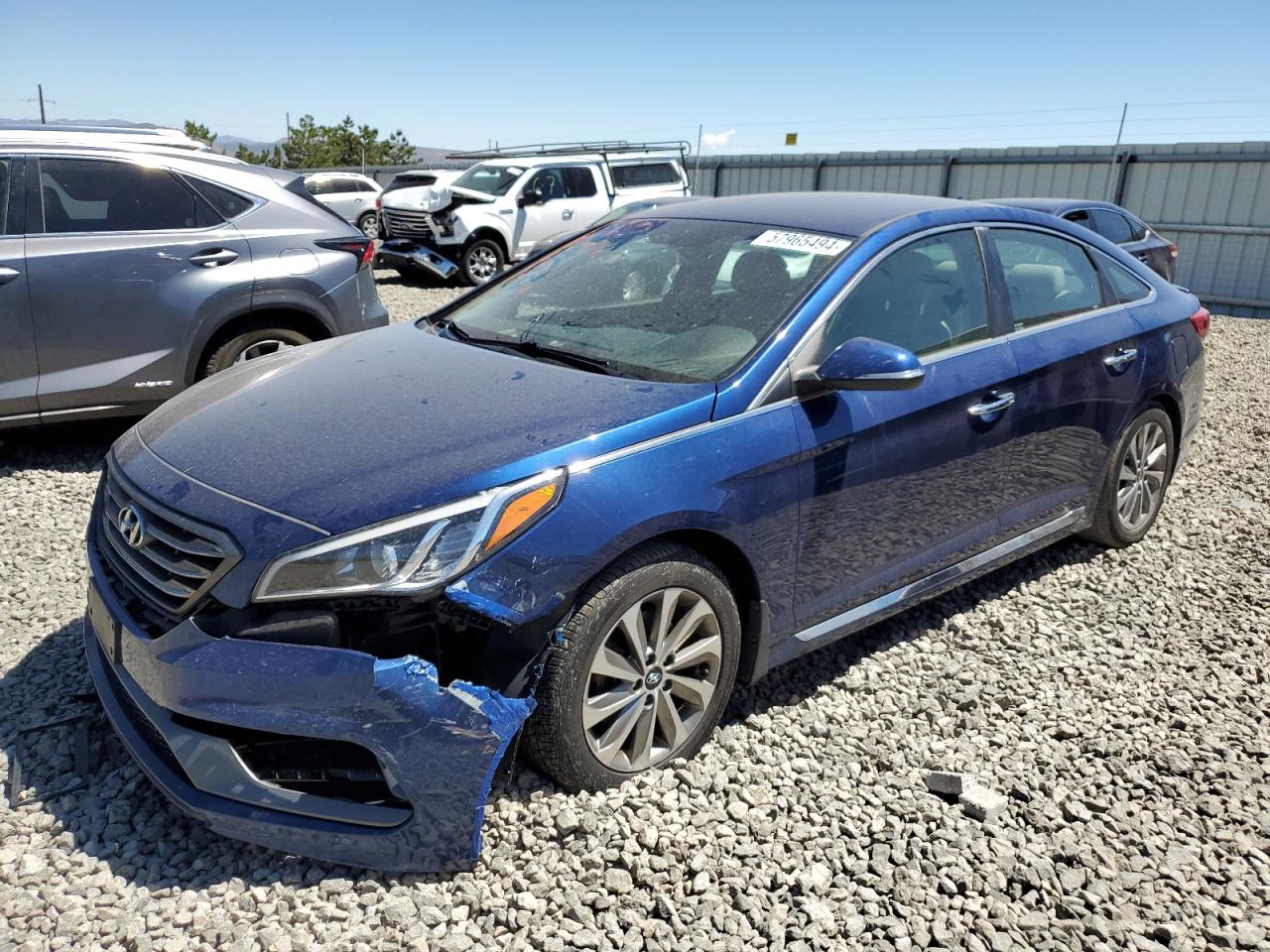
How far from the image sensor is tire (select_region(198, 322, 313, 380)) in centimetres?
562

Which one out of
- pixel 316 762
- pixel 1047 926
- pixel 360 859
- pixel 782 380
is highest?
pixel 782 380

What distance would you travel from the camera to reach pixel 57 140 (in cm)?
527

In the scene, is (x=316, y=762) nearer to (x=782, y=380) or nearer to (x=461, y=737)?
(x=461, y=737)

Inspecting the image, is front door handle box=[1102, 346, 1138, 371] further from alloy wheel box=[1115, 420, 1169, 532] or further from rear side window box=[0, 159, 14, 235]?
rear side window box=[0, 159, 14, 235]

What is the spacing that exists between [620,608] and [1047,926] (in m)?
1.33

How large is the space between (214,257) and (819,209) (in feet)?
11.6

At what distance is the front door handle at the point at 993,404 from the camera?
3.56m

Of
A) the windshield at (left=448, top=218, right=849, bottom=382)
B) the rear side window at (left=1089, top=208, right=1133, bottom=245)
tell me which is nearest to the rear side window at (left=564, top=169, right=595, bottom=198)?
the rear side window at (left=1089, top=208, right=1133, bottom=245)

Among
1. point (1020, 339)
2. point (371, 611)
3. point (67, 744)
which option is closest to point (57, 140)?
point (67, 744)

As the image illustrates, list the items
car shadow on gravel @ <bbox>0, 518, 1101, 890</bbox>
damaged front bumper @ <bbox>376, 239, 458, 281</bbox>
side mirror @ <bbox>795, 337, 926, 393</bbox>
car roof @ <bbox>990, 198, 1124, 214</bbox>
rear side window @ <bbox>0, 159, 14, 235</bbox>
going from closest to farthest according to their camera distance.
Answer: car shadow on gravel @ <bbox>0, 518, 1101, 890</bbox> < side mirror @ <bbox>795, 337, 926, 393</bbox> < rear side window @ <bbox>0, 159, 14, 235</bbox> < car roof @ <bbox>990, 198, 1124, 214</bbox> < damaged front bumper @ <bbox>376, 239, 458, 281</bbox>

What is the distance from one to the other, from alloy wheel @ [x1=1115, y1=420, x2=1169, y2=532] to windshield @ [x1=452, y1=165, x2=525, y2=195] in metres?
11.9

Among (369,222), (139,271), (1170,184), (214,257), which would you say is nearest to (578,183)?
(369,222)

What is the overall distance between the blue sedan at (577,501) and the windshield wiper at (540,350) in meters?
0.01

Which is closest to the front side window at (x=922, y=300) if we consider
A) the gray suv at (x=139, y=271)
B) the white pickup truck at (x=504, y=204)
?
the gray suv at (x=139, y=271)
